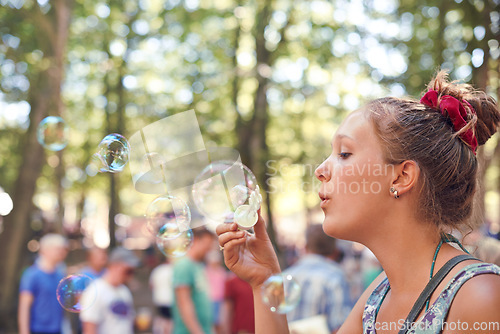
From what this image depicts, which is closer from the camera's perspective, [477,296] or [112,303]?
[477,296]

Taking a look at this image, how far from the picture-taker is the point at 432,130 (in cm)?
177

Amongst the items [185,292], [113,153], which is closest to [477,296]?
[113,153]

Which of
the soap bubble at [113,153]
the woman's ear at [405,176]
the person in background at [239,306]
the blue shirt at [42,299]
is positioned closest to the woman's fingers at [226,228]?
the woman's ear at [405,176]

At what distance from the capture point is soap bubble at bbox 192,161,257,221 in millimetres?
2707

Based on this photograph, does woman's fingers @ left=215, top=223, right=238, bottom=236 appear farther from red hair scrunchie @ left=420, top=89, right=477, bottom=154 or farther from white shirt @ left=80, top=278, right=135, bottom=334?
white shirt @ left=80, top=278, right=135, bottom=334

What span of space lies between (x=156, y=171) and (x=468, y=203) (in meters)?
1.95

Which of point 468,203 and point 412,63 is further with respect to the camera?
point 412,63

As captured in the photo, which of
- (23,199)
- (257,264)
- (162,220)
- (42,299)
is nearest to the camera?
(257,264)

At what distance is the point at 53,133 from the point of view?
4660mm

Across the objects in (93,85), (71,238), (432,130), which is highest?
(93,85)

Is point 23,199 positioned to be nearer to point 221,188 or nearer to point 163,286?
point 163,286

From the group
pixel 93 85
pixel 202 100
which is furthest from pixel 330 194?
pixel 93 85

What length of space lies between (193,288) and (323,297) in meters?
1.59

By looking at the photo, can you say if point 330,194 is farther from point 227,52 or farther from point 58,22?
point 227,52
